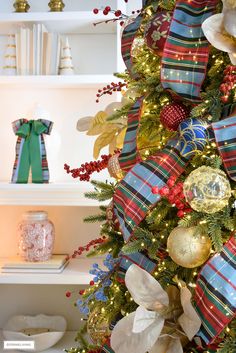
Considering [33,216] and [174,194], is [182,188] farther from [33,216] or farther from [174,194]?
[33,216]

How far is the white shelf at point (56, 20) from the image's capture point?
6.75 ft

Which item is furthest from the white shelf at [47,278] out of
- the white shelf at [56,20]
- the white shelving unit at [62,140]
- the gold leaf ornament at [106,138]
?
the white shelf at [56,20]

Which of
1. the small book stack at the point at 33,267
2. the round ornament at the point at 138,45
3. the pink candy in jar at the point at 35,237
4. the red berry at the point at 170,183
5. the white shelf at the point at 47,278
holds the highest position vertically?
the round ornament at the point at 138,45

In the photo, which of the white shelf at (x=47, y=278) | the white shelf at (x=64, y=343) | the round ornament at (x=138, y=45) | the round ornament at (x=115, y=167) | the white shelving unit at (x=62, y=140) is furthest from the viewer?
the white shelving unit at (x=62, y=140)

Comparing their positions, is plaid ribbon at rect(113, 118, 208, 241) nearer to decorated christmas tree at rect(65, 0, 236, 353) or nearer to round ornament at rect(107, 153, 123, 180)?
decorated christmas tree at rect(65, 0, 236, 353)

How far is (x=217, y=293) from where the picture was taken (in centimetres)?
77

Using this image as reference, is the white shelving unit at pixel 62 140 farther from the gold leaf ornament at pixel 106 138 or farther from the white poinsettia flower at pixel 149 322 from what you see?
the white poinsettia flower at pixel 149 322

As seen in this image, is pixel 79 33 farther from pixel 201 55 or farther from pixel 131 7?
pixel 201 55

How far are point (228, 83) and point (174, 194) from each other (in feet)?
0.67

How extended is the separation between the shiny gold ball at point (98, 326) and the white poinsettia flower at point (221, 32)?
0.67m

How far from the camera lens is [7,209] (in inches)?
93.7

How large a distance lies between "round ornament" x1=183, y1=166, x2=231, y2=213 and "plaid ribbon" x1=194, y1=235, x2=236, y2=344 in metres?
0.07

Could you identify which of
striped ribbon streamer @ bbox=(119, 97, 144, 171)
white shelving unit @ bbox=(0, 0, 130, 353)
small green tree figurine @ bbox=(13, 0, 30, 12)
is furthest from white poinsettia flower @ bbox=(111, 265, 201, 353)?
small green tree figurine @ bbox=(13, 0, 30, 12)

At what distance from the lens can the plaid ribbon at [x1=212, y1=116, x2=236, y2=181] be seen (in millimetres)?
775
